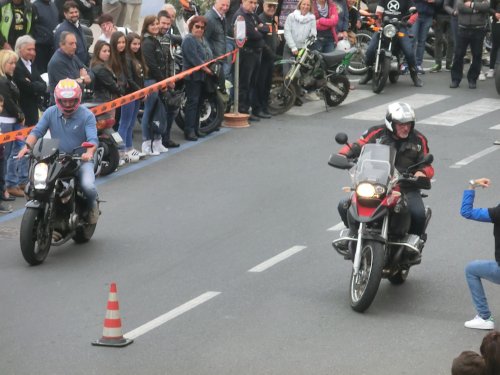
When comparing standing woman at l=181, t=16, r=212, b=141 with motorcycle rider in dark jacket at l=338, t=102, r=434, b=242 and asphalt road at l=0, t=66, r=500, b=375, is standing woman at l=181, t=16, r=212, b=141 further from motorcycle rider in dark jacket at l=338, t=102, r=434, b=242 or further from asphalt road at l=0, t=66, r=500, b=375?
motorcycle rider in dark jacket at l=338, t=102, r=434, b=242

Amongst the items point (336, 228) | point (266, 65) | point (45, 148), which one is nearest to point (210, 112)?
point (266, 65)

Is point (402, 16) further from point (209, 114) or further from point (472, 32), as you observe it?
point (209, 114)

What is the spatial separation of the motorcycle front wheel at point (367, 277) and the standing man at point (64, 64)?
21.8 feet

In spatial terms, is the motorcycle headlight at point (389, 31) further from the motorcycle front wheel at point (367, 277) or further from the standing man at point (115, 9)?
the motorcycle front wheel at point (367, 277)

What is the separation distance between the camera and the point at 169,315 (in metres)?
11.4

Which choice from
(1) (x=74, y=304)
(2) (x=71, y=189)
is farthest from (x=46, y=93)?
(1) (x=74, y=304)

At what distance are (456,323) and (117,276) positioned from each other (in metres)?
3.45

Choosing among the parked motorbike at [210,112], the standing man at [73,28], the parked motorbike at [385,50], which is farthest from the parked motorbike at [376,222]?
the parked motorbike at [385,50]

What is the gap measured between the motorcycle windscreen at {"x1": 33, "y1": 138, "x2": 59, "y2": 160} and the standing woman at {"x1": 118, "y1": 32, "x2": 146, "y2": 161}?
479cm

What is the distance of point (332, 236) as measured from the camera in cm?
1429

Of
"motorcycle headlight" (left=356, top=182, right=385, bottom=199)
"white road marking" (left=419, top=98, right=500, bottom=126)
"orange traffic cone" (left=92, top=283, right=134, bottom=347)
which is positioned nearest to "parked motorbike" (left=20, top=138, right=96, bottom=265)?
"orange traffic cone" (left=92, top=283, right=134, bottom=347)

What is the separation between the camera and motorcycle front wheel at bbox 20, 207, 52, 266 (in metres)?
12.8

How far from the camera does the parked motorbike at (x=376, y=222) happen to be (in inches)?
447

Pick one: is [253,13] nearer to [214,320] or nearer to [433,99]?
[433,99]
